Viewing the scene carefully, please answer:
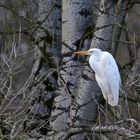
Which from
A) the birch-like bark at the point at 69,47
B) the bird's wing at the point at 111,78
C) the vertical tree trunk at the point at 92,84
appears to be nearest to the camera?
the bird's wing at the point at 111,78

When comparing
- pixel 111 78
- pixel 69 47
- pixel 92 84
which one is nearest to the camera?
pixel 111 78

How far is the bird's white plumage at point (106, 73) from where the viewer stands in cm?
629

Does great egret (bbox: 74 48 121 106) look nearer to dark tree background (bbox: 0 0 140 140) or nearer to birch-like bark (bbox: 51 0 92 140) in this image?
dark tree background (bbox: 0 0 140 140)

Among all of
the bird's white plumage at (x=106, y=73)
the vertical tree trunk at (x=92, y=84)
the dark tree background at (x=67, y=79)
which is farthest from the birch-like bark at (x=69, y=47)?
the bird's white plumage at (x=106, y=73)

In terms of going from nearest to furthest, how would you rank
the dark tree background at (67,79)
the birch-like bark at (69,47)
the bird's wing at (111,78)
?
the dark tree background at (67,79) < the bird's wing at (111,78) < the birch-like bark at (69,47)

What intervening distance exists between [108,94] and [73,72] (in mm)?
1012

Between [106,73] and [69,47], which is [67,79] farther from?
[106,73]

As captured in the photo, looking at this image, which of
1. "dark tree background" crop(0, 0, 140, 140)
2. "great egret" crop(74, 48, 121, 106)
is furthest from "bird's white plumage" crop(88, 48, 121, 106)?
"dark tree background" crop(0, 0, 140, 140)

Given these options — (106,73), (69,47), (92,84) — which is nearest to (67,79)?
(69,47)

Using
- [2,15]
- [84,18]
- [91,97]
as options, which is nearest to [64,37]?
[84,18]

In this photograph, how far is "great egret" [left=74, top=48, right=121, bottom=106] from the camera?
20.6 feet

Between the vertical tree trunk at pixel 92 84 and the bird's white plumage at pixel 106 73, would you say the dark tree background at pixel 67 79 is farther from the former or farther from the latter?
the bird's white plumage at pixel 106 73

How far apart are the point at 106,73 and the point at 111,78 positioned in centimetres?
7

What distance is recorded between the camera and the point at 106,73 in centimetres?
646
